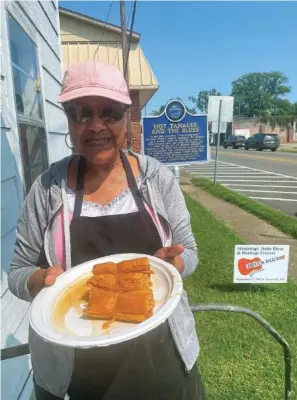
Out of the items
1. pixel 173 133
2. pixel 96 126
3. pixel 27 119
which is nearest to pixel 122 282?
pixel 96 126

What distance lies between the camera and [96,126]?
4.68 feet

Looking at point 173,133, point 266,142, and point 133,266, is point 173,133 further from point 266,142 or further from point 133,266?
point 266,142

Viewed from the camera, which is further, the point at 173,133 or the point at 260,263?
the point at 173,133

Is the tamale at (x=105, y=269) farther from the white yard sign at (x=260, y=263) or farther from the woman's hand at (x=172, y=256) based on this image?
the white yard sign at (x=260, y=263)

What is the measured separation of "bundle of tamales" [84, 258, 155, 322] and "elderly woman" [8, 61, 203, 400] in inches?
5.1

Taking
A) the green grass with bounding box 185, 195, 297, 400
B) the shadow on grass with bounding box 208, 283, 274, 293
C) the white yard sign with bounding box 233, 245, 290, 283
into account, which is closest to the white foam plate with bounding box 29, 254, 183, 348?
the green grass with bounding box 185, 195, 297, 400

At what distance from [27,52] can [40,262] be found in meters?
2.08

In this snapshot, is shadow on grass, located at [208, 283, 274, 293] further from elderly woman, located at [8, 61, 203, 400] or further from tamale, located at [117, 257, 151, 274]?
tamale, located at [117, 257, 151, 274]

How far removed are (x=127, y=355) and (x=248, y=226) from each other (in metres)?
6.36

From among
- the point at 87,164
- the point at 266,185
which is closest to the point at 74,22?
the point at 266,185

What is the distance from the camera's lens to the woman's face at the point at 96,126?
1429mm

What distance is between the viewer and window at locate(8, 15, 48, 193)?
2.55 metres

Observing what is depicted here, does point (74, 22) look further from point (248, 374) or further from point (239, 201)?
point (248, 374)

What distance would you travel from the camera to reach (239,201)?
9547 millimetres
